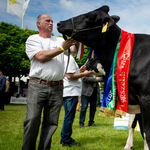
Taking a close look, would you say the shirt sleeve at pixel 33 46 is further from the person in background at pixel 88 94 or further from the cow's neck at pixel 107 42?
the person in background at pixel 88 94

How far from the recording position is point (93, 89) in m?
7.50

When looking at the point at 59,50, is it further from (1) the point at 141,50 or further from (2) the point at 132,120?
(2) the point at 132,120

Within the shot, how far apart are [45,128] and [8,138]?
213 cm

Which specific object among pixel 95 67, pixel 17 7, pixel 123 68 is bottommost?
pixel 123 68

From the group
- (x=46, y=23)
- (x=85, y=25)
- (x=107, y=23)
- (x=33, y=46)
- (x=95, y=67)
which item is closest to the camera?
(x=107, y=23)

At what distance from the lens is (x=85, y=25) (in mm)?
2881

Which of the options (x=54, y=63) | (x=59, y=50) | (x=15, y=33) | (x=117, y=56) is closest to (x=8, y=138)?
(x=54, y=63)

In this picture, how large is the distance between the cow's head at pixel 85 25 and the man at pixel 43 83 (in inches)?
8.1

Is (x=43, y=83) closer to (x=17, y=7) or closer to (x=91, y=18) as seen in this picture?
(x=91, y=18)

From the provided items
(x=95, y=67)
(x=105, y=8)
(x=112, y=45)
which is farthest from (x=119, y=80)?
(x=95, y=67)

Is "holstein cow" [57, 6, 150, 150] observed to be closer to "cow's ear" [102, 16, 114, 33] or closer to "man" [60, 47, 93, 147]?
"cow's ear" [102, 16, 114, 33]

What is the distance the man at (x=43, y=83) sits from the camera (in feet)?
10.6

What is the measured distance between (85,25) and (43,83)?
1128mm

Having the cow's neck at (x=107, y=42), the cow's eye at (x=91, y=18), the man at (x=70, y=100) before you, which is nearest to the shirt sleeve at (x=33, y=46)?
the cow's neck at (x=107, y=42)
